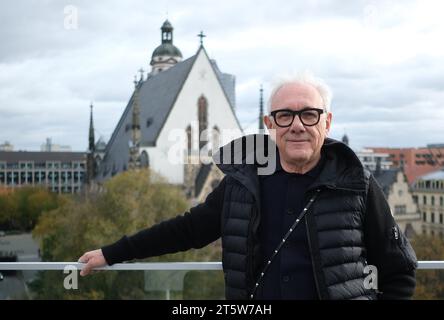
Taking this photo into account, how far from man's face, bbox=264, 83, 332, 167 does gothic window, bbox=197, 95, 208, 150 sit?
1251 inches

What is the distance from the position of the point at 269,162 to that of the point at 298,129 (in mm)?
266

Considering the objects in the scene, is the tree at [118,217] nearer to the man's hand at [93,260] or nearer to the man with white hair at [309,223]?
the man's hand at [93,260]

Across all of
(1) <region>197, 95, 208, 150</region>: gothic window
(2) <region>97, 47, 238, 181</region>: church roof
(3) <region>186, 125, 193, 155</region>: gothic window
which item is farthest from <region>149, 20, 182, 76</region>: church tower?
(3) <region>186, 125, 193, 155</region>: gothic window

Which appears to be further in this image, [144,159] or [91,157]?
[91,157]

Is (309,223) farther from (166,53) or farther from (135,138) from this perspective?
(166,53)

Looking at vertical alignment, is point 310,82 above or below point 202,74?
below

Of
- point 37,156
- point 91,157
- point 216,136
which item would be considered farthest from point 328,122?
point 37,156

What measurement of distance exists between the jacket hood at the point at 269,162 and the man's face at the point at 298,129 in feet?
0.32

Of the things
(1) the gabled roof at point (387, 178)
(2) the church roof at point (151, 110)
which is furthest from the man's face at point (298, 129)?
(1) the gabled roof at point (387, 178)

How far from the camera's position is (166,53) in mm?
47719

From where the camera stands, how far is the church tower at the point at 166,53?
47.5m
